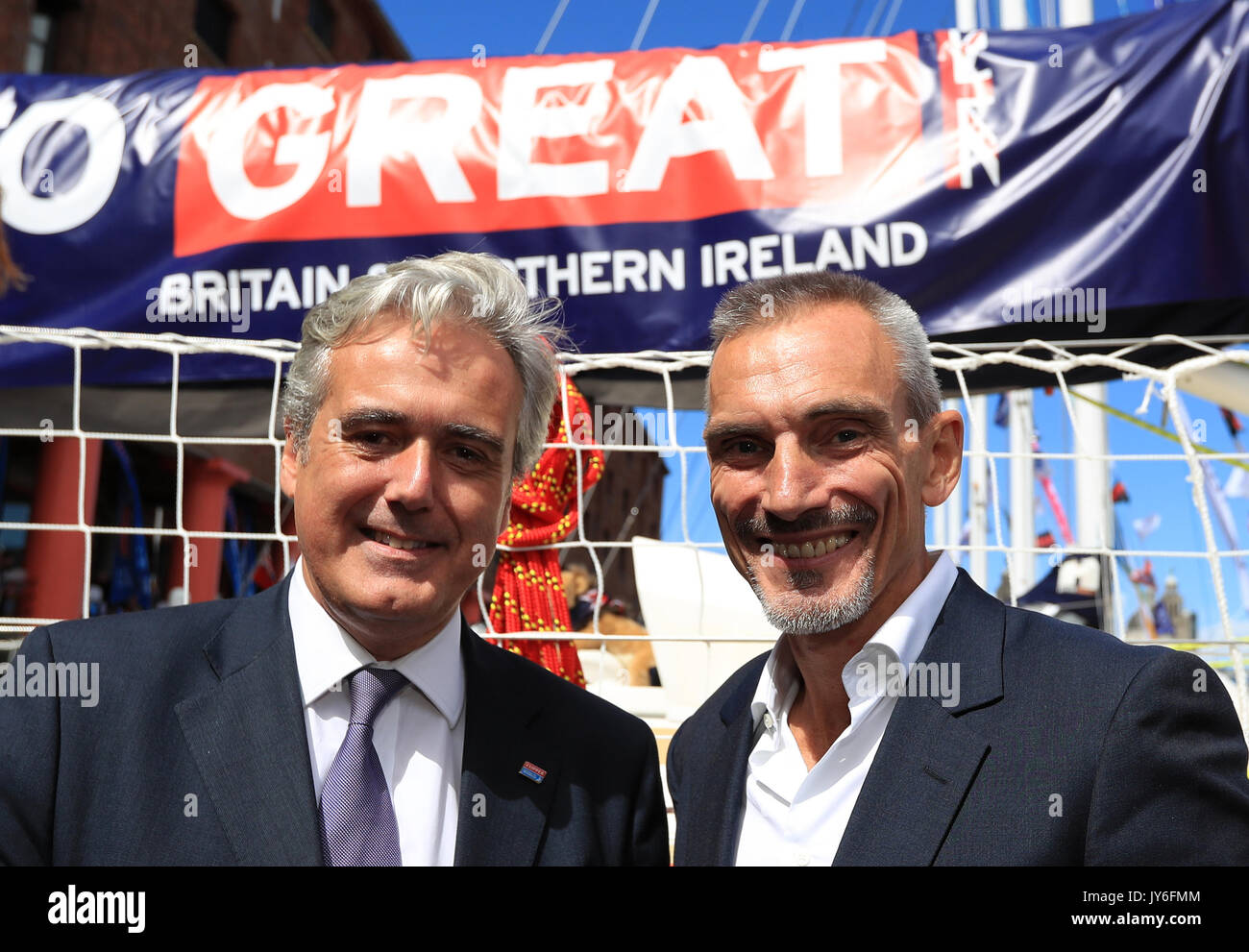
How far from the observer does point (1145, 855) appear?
4.74 ft

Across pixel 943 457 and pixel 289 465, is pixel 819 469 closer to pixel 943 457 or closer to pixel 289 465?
pixel 943 457

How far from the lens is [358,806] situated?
156 cm

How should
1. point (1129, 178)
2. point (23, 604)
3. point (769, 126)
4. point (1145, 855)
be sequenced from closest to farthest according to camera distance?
point (1145, 855), point (1129, 178), point (769, 126), point (23, 604)

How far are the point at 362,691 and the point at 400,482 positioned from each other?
0.35m

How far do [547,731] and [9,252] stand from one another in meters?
3.83

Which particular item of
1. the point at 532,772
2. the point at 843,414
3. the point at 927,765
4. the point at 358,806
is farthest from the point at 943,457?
the point at 358,806

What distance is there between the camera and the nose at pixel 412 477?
Result: 1631mm

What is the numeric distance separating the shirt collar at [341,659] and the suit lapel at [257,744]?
3 centimetres

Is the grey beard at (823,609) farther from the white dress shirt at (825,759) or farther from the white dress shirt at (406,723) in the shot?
the white dress shirt at (406,723)

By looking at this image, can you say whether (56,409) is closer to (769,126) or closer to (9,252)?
(9,252)

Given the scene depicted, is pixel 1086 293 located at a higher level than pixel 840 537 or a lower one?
higher

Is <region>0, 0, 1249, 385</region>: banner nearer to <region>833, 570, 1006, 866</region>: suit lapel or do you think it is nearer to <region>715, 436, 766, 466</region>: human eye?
<region>715, 436, 766, 466</region>: human eye

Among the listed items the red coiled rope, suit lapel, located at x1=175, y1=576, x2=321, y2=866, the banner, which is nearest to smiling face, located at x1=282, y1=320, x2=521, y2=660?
suit lapel, located at x1=175, y1=576, x2=321, y2=866
